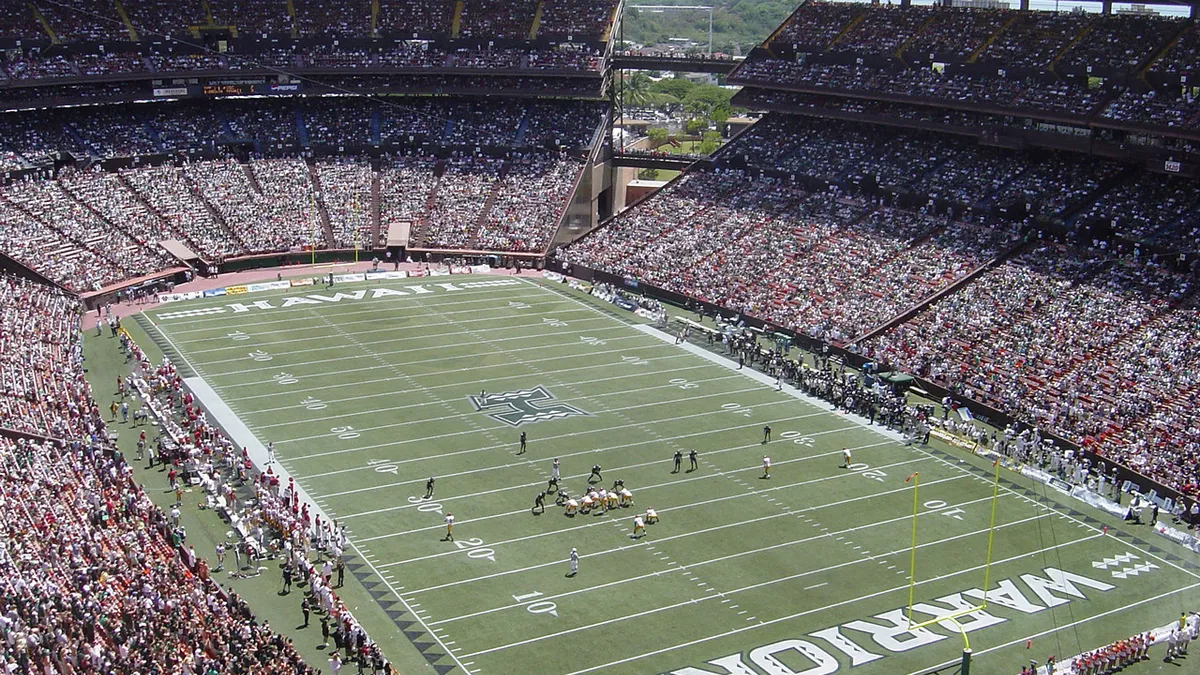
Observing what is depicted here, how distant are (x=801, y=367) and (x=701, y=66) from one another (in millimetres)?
30102

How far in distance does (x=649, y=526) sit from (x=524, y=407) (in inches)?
407

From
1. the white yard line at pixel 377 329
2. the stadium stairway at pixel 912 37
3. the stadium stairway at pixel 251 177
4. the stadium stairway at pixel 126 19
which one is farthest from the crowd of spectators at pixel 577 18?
the white yard line at pixel 377 329

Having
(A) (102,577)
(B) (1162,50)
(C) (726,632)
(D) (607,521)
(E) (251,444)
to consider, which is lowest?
(C) (726,632)

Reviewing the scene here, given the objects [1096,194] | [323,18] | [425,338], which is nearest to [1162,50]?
[1096,194]

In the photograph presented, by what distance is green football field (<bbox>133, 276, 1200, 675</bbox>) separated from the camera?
91.8ft

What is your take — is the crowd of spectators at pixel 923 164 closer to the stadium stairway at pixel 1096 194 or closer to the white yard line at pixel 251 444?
the stadium stairway at pixel 1096 194

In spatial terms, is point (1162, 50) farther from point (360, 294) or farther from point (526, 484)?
point (360, 294)

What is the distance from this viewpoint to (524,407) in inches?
1687

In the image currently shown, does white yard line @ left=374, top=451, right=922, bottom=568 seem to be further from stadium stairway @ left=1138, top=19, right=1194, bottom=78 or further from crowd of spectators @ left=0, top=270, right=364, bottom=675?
stadium stairway @ left=1138, top=19, right=1194, bottom=78

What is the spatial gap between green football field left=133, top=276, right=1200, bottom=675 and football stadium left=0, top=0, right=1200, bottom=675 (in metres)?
0.15

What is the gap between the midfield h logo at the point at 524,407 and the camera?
41.8 metres

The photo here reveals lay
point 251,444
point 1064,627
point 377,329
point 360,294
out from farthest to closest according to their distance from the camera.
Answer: point 360,294
point 377,329
point 251,444
point 1064,627

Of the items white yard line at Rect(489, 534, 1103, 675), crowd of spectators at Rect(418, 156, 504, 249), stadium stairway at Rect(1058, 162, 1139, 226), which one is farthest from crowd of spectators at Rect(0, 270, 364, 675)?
stadium stairway at Rect(1058, 162, 1139, 226)

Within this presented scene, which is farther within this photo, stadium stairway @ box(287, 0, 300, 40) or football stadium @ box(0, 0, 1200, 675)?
stadium stairway @ box(287, 0, 300, 40)
